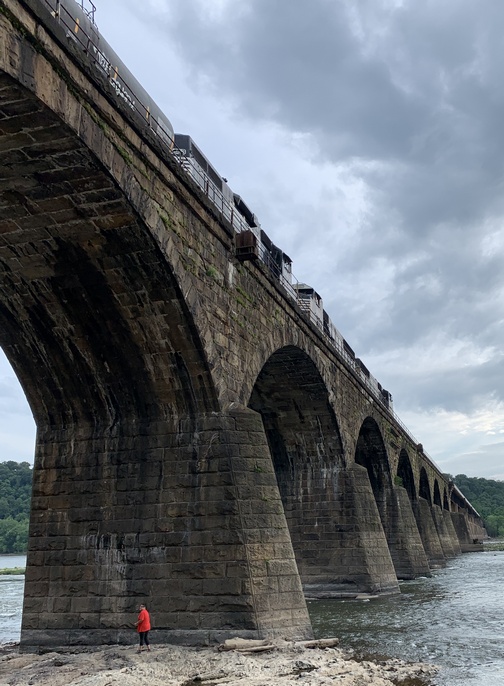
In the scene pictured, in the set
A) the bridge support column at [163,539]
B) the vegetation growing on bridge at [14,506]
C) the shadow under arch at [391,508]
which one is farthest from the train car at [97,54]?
the vegetation growing on bridge at [14,506]

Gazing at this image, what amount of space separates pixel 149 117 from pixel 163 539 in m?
9.45

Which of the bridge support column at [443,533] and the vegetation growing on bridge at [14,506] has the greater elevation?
the vegetation growing on bridge at [14,506]

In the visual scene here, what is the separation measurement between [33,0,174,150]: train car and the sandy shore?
10.3m

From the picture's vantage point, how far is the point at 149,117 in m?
15.0

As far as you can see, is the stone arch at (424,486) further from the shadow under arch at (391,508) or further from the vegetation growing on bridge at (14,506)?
the vegetation growing on bridge at (14,506)

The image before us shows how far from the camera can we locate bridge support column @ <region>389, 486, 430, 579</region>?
37.2 meters

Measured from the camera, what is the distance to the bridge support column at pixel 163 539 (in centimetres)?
1448

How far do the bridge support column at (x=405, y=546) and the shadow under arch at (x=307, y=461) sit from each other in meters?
10.9

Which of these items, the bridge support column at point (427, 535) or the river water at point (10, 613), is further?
the bridge support column at point (427, 535)

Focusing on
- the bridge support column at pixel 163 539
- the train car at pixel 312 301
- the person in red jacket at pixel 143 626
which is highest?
the train car at pixel 312 301

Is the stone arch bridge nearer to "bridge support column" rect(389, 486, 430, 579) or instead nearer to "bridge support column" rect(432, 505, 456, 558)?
"bridge support column" rect(389, 486, 430, 579)

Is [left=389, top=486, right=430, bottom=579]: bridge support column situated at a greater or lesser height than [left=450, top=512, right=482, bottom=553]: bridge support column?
lesser

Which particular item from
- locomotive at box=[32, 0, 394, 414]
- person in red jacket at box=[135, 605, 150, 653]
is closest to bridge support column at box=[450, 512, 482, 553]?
locomotive at box=[32, 0, 394, 414]

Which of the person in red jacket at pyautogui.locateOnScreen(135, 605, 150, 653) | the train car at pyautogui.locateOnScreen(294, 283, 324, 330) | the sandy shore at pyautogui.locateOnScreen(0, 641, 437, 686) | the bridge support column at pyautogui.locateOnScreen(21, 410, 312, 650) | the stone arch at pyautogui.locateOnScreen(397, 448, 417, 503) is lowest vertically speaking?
the sandy shore at pyautogui.locateOnScreen(0, 641, 437, 686)
